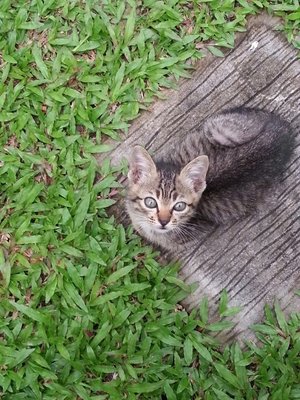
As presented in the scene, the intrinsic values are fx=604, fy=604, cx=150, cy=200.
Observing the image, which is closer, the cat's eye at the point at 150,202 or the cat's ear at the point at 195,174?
the cat's ear at the point at 195,174

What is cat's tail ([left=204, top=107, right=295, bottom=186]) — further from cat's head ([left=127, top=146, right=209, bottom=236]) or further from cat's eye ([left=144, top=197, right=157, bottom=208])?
cat's eye ([left=144, top=197, right=157, bottom=208])

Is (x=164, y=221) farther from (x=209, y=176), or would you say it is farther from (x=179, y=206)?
(x=209, y=176)

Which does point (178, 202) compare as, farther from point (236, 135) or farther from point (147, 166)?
point (236, 135)

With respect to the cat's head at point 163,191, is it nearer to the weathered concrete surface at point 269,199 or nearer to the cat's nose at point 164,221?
the cat's nose at point 164,221

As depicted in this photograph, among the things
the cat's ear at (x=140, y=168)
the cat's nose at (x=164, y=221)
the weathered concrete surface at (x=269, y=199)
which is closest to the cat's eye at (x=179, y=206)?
the cat's nose at (x=164, y=221)

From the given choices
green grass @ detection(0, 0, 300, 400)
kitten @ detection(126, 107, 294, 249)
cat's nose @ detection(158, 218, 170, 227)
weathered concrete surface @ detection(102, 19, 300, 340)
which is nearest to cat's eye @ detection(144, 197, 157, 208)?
kitten @ detection(126, 107, 294, 249)

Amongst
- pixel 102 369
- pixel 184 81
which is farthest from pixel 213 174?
pixel 102 369
